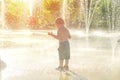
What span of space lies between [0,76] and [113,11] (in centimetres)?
1879

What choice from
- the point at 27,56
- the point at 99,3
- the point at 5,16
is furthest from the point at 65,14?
the point at 27,56

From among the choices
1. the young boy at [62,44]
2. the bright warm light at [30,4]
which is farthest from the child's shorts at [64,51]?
the bright warm light at [30,4]

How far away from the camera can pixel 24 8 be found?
27.1 m

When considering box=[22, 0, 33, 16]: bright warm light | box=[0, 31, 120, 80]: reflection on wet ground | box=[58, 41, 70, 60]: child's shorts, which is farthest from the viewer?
box=[22, 0, 33, 16]: bright warm light

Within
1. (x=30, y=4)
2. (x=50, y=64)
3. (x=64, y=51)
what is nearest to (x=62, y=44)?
(x=64, y=51)

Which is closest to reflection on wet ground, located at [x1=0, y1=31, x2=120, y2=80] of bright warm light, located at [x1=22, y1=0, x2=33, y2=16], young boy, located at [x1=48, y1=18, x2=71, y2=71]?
young boy, located at [x1=48, y1=18, x2=71, y2=71]

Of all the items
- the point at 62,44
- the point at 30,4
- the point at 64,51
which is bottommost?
the point at 64,51

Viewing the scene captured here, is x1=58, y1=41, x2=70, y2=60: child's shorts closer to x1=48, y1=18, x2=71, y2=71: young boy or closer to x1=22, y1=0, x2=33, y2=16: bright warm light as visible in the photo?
x1=48, y1=18, x2=71, y2=71: young boy

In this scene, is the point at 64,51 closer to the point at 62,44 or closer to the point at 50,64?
the point at 62,44

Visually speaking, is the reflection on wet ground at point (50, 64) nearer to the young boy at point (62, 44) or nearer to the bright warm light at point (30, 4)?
the young boy at point (62, 44)

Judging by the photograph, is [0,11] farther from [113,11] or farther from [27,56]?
[27,56]

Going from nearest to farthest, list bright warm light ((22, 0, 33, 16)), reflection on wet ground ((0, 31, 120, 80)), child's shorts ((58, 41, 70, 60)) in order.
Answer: reflection on wet ground ((0, 31, 120, 80))
child's shorts ((58, 41, 70, 60))
bright warm light ((22, 0, 33, 16))

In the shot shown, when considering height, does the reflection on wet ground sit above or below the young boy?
below

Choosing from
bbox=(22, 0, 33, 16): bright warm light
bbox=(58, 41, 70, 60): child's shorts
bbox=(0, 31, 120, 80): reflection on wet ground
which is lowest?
bbox=(0, 31, 120, 80): reflection on wet ground
